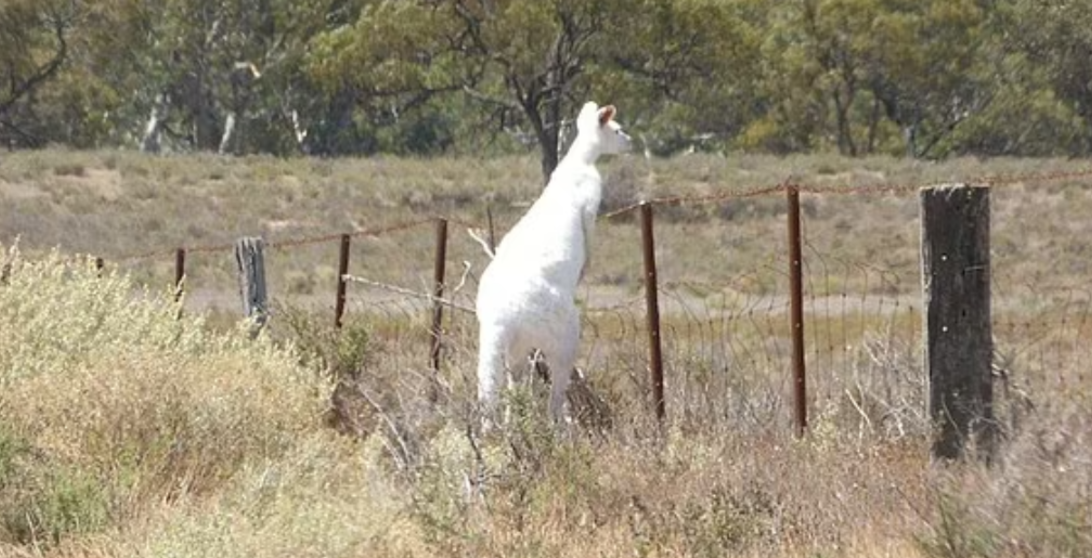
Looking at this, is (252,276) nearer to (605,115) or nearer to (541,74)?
(605,115)

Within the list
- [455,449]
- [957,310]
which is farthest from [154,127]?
[957,310]

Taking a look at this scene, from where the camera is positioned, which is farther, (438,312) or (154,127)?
(154,127)

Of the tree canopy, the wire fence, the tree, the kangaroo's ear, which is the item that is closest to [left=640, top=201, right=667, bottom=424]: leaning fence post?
the wire fence

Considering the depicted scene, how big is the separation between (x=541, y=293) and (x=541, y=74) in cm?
3808

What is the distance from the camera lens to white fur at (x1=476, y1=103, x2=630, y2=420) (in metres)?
11.5

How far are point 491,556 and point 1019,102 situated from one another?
6092 centimetres

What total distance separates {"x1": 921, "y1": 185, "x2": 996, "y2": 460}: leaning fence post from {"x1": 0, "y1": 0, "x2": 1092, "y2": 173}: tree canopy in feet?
120

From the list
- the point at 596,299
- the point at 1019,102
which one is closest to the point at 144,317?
the point at 596,299

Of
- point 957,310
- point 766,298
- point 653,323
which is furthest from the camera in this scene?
point 766,298

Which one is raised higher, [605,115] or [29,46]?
[29,46]

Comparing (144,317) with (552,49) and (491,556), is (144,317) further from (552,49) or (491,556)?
(552,49)

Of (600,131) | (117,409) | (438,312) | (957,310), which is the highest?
(600,131)

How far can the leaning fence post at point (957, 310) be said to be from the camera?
32.6ft

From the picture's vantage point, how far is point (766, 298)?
29.1 m
